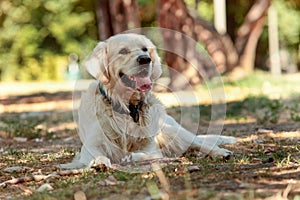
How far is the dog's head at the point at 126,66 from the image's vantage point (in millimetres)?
5605

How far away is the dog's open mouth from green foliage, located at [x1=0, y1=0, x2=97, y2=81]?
25.1m

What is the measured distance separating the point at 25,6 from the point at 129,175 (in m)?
28.9

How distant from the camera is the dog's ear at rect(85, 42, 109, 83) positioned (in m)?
5.84

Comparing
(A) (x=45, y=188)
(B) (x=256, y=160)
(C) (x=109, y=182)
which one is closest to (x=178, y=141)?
(B) (x=256, y=160)

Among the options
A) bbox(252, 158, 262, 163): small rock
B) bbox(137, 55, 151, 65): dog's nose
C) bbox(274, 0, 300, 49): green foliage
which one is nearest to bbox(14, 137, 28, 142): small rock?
bbox(137, 55, 151, 65): dog's nose

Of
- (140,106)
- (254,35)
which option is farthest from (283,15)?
(140,106)

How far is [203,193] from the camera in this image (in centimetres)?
403

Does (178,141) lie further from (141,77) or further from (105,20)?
(105,20)

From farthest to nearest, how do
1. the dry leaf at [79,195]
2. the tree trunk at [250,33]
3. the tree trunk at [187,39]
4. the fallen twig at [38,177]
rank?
the tree trunk at [250,33], the tree trunk at [187,39], the fallen twig at [38,177], the dry leaf at [79,195]

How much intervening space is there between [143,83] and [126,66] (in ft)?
0.66

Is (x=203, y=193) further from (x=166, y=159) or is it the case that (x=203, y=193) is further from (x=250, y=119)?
(x=250, y=119)

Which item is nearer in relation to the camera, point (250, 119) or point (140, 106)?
point (140, 106)

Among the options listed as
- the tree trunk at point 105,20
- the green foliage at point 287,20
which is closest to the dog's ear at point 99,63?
the tree trunk at point 105,20

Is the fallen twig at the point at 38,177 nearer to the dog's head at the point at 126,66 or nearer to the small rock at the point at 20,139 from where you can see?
the dog's head at the point at 126,66
